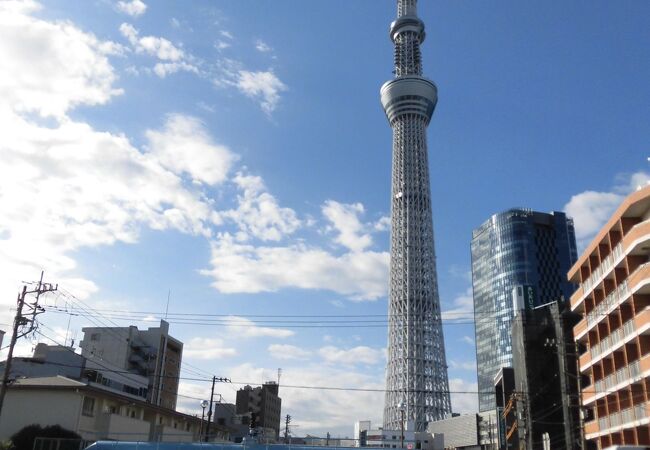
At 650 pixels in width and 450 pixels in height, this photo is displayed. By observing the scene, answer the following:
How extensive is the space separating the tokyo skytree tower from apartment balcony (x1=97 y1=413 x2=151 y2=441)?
7838 centimetres

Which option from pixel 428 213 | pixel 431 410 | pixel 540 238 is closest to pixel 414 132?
pixel 428 213

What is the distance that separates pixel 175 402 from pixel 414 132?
87.6 metres

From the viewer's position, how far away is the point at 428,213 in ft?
500

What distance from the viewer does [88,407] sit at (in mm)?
50281

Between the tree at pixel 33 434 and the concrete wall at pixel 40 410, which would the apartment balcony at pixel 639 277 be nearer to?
the concrete wall at pixel 40 410

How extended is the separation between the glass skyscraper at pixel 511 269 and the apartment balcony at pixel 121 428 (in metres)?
136

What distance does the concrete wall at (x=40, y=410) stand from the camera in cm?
4838

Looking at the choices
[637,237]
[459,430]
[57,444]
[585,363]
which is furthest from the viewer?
[459,430]

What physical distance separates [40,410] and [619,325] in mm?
44839

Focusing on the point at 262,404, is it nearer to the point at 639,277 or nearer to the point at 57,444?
the point at 57,444

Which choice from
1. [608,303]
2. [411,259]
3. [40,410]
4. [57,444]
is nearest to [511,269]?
[411,259]

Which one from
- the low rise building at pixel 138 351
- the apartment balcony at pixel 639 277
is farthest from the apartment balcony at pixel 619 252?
the low rise building at pixel 138 351

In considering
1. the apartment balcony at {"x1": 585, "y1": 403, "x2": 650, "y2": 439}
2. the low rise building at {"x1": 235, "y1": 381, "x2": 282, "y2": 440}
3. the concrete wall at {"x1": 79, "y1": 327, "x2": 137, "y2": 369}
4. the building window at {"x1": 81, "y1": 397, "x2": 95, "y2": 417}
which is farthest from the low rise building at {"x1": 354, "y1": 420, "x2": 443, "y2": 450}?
the building window at {"x1": 81, "y1": 397, "x2": 95, "y2": 417}

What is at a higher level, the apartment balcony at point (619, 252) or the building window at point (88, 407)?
the apartment balcony at point (619, 252)
